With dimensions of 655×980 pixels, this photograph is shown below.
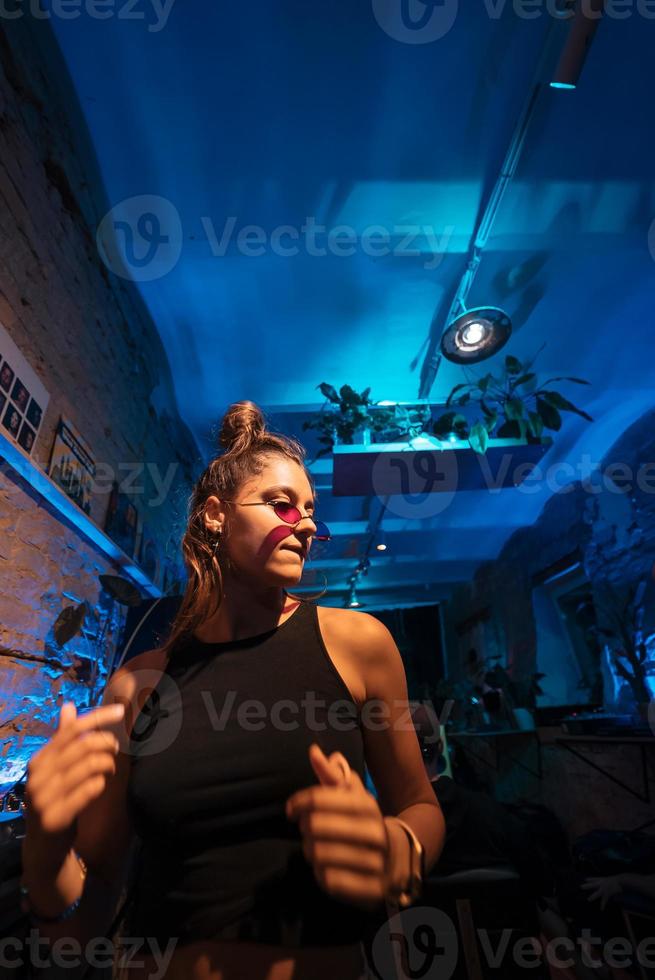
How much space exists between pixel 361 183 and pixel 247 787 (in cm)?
335

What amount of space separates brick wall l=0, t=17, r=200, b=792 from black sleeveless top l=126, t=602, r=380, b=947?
2.44 ft

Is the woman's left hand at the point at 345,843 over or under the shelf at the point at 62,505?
under

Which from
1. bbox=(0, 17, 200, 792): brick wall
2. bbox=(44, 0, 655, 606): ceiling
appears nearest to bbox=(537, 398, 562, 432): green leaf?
bbox=(44, 0, 655, 606): ceiling

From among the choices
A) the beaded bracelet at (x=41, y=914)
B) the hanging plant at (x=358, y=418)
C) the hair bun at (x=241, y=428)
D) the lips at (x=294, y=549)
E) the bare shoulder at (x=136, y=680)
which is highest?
the hanging plant at (x=358, y=418)

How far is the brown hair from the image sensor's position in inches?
42.5

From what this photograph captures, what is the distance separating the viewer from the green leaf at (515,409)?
390 centimetres

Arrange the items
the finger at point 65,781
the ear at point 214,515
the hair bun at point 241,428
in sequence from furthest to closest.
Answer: the hair bun at point 241,428 → the ear at point 214,515 → the finger at point 65,781

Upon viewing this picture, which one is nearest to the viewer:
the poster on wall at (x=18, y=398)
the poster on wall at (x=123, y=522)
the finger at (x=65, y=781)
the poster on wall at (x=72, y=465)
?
the finger at (x=65, y=781)

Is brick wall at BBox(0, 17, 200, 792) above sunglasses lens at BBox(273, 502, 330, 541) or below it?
above

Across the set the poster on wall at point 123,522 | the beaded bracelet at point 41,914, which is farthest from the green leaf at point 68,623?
the beaded bracelet at point 41,914

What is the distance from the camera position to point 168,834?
792 mm

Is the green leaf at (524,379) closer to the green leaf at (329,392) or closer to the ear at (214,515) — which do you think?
the green leaf at (329,392)

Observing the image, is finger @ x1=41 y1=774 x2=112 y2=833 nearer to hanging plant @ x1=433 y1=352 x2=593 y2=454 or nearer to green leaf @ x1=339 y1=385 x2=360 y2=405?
hanging plant @ x1=433 y1=352 x2=593 y2=454

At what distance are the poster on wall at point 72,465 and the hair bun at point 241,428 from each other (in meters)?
1.35
